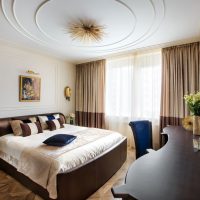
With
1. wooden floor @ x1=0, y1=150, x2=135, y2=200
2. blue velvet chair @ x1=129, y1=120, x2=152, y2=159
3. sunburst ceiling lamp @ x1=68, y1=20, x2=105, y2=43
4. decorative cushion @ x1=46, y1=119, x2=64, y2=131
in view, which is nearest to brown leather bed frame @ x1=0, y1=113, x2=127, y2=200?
wooden floor @ x1=0, y1=150, x2=135, y2=200

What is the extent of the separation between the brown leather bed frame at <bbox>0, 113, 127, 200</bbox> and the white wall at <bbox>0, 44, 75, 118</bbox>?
1415 mm

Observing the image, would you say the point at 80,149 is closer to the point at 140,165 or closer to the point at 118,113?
the point at 140,165

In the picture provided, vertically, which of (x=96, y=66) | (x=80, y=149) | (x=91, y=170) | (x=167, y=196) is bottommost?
(x=91, y=170)

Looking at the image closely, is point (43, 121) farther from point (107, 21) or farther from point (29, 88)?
point (107, 21)

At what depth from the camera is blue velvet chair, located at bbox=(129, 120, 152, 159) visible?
7.56ft

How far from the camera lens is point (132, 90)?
411 centimetres

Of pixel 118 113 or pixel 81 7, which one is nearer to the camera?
pixel 81 7

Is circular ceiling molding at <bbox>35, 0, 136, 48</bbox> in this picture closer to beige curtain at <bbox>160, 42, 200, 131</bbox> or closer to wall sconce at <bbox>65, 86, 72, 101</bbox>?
beige curtain at <bbox>160, 42, 200, 131</bbox>

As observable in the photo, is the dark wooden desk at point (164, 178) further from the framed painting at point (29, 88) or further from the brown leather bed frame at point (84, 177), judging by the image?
the framed painting at point (29, 88)

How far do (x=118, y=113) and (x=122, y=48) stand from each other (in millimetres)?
1842

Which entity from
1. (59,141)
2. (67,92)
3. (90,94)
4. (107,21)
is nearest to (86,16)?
(107,21)

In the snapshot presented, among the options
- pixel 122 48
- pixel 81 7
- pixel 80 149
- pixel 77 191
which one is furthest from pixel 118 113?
pixel 81 7

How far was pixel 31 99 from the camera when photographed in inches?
157

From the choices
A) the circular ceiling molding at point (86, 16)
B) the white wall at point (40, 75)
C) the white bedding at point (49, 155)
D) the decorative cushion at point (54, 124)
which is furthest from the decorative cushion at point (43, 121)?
the circular ceiling molding at point (86, 16)
